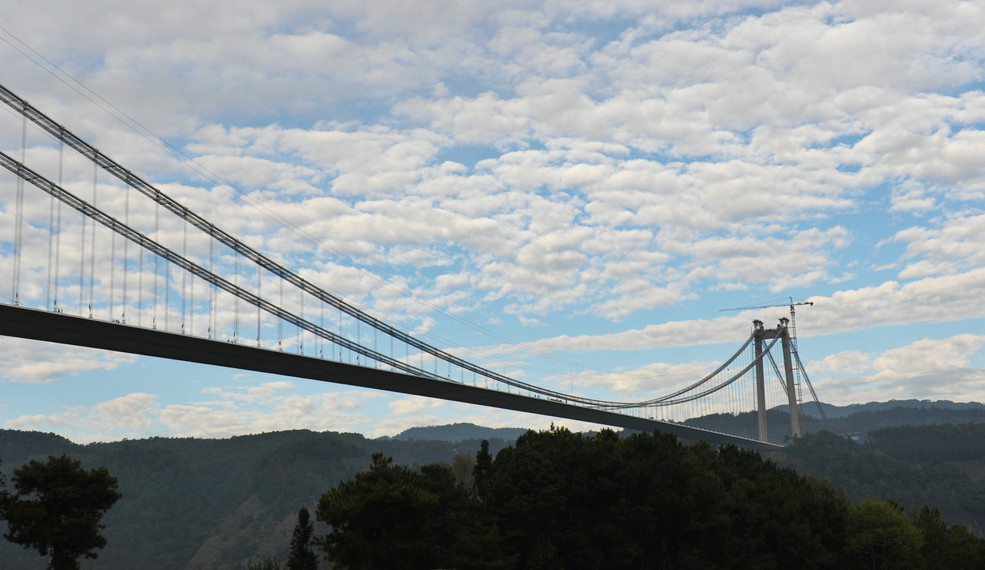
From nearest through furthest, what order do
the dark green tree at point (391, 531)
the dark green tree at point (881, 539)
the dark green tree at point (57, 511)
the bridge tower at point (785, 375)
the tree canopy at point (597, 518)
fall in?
the dark green tree at point (57, 511), the dark green tree at point (391, 531), the tree canopy at point (597, 518), the dark green tree at point (881, 539), the bridge tower at point (785, 375)

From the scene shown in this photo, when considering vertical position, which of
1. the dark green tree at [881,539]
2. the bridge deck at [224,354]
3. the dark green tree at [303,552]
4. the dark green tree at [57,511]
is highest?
the bridge deck at [224,354]

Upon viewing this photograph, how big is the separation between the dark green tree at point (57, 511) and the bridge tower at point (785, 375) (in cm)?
13815

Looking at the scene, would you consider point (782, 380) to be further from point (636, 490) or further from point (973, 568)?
point (636, 490)

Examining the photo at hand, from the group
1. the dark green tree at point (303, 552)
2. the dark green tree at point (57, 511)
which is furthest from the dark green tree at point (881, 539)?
the dark green tree at point (57, 511)

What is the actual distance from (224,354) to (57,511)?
45.4 feet

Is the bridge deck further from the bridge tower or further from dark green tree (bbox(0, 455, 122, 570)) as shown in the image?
the bridge tower

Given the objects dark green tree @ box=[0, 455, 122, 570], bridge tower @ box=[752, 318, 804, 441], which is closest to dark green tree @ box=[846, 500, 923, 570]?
dark green tree @ box=[0, 455, 122, 570]

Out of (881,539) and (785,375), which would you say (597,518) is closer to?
(881,539)

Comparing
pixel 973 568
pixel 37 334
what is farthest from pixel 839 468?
pixel 37 334

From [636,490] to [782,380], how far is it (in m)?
126

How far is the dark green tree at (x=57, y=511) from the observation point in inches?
2008

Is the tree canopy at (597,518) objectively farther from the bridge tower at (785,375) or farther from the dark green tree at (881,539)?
the bridge tower at (785,375)

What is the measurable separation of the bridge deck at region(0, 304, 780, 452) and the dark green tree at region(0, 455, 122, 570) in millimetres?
7751

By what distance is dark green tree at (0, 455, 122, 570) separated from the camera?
51000 mm
